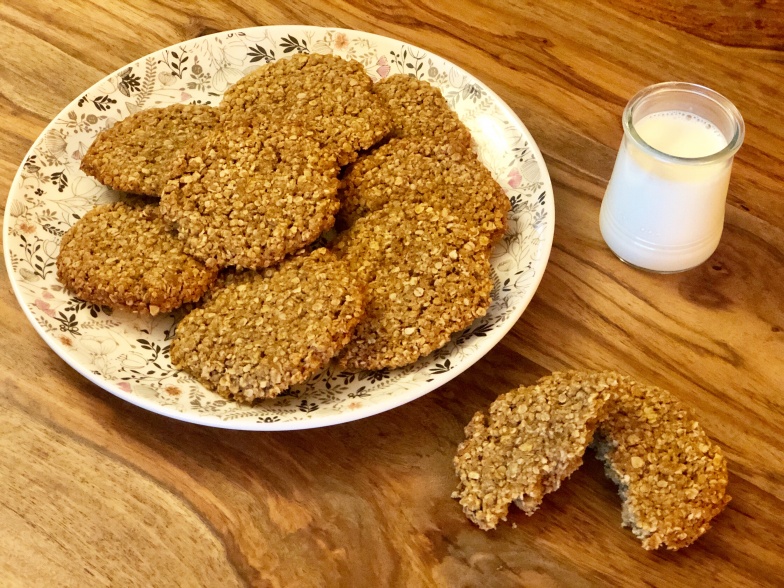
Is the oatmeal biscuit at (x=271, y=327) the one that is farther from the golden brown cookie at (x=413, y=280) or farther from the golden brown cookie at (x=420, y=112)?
the golden brown cookie at (x=420, y=112)

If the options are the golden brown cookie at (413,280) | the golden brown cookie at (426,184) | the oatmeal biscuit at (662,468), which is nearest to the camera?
the oatmeal biscuit at (662,468)

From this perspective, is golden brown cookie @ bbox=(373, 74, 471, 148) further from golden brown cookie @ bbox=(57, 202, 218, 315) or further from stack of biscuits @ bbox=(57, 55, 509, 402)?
golden brown cookie @ bbox=(57, 202, 218, 315)

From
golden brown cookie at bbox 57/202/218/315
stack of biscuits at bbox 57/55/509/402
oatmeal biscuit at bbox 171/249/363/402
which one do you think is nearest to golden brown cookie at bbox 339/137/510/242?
stack of biscuits at bbox 57/55/509/402

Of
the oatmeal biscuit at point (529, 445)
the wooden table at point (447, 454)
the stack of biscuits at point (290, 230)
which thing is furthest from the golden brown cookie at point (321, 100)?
the oatmeal biscuit at point (529, 445)

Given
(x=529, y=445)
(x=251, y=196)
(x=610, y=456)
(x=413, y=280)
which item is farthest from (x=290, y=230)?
(x=610, y=456)

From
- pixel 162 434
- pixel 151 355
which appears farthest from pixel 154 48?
pixel 162 434

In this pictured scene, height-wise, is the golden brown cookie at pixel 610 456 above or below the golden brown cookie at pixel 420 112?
below
